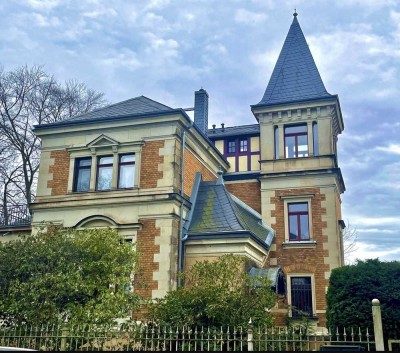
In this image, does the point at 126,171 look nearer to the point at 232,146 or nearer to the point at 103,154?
the point at 103,154

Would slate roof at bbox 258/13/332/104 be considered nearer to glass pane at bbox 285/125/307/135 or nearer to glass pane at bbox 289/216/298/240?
glass pane at bbox 285/125/307/135

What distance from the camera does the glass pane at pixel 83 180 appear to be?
1980 cm

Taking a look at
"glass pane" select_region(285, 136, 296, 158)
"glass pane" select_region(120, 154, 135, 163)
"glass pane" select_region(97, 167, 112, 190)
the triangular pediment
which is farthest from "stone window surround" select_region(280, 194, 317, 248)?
the triangular pediment

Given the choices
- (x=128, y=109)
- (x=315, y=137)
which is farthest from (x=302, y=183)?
(x=128, y=109)

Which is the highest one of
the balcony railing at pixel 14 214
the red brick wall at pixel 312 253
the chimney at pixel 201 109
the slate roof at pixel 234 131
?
the chimney at pixel 201 109

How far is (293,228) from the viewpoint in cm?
2202

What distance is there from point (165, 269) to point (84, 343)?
6361mm

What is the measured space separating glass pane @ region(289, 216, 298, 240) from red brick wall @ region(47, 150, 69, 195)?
1018 cm

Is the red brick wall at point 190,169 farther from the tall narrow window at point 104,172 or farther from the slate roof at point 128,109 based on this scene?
the tall narrow window at point 104,172

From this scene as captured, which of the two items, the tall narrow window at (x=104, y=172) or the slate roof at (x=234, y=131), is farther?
the slate roof at (x=234, y=131)

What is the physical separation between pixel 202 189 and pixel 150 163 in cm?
338

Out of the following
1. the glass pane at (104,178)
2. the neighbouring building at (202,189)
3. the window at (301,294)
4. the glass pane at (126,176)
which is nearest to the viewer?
the neighbouring building at (202,189)

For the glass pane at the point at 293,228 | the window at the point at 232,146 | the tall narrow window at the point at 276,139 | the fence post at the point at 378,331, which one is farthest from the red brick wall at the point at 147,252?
the window at the point at 232,146

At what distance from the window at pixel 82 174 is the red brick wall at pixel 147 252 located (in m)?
3.21
